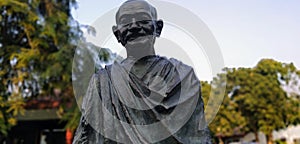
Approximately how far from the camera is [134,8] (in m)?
1.98

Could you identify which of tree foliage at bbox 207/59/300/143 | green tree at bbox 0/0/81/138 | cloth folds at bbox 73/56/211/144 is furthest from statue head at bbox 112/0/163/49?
tree foliage at bbox 207/59/300/143

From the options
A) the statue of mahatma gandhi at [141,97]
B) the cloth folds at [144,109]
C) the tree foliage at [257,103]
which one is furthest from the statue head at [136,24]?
the tree foliage at [257,103]

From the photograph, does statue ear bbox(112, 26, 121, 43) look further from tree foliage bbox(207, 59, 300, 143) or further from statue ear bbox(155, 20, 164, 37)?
tree foliage bbox(207, 59, 300, 143)

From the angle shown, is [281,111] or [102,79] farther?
[281,111]

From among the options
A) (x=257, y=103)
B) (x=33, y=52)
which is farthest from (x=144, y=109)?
(x=257, y=103)

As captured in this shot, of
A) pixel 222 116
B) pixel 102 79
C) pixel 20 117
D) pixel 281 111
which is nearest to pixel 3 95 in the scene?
pixel 20 117

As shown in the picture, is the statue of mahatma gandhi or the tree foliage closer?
the statue of mahatma gandhi

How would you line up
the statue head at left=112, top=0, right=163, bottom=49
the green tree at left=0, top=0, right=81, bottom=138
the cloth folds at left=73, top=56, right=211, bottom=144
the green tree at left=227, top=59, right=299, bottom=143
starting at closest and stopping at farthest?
the cloth folds at left=73, top=56, right=211, bottom=144 < the statue head at left=112, top=0, right=163, bottom=49 < the green tree at left=0, top=0, right=81, bottom=138 < the green tree at left=227, top=59, right=299, bottom=143

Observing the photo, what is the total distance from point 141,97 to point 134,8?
0.50 m

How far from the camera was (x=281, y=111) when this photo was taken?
21.6 metres

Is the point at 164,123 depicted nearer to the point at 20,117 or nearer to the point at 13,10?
the point at 13,10

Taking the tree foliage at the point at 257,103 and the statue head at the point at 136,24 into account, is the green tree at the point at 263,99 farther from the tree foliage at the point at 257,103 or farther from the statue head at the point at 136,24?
the statue head at the point at 136,24

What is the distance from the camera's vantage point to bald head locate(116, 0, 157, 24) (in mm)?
1978

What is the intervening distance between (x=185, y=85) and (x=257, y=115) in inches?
828
